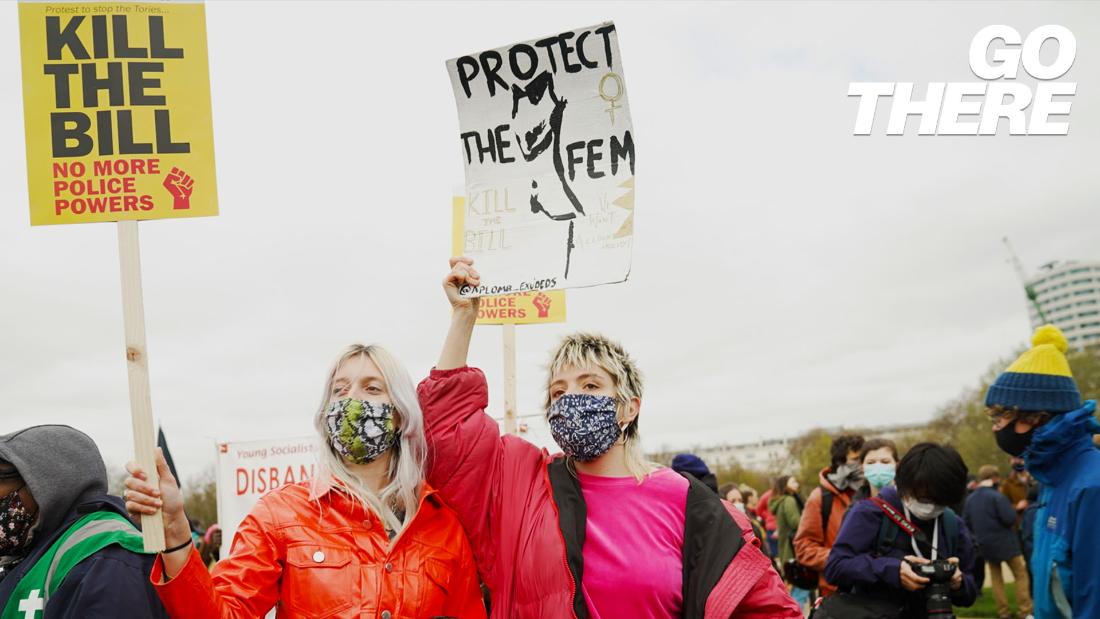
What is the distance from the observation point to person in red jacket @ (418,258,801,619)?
3141 millimetres

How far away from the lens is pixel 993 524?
1202 cm

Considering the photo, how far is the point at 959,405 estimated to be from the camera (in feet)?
171

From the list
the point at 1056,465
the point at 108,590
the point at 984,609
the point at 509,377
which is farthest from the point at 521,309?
the point at 984,609

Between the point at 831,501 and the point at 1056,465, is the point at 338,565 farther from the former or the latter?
the point at 831,501

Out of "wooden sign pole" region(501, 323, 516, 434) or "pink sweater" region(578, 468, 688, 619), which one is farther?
"wooden sign pole" region(501, 323, 516, 434)

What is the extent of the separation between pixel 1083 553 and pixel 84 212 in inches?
163

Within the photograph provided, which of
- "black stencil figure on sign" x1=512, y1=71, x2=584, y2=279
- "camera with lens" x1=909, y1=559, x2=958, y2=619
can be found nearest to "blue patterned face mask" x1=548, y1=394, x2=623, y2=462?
"black stencil figure on sign" x1=512, y1=71, x2=584, y2=279

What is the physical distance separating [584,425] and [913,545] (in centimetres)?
266

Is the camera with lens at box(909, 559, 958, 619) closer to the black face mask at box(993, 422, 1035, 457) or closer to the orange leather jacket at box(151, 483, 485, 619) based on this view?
the black face mask at box(993, 422, 1035, 457)

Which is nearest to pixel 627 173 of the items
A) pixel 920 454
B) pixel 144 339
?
pixel 144 339

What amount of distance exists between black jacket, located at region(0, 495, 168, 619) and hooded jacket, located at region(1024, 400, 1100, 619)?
3.55 meters

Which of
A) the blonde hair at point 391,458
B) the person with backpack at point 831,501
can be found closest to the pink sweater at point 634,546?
the blonde hair at point 391,458

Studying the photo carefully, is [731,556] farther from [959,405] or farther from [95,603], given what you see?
[959,405]

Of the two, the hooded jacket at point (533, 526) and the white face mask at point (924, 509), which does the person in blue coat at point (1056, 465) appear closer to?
the white face mask at point (924, 509)
